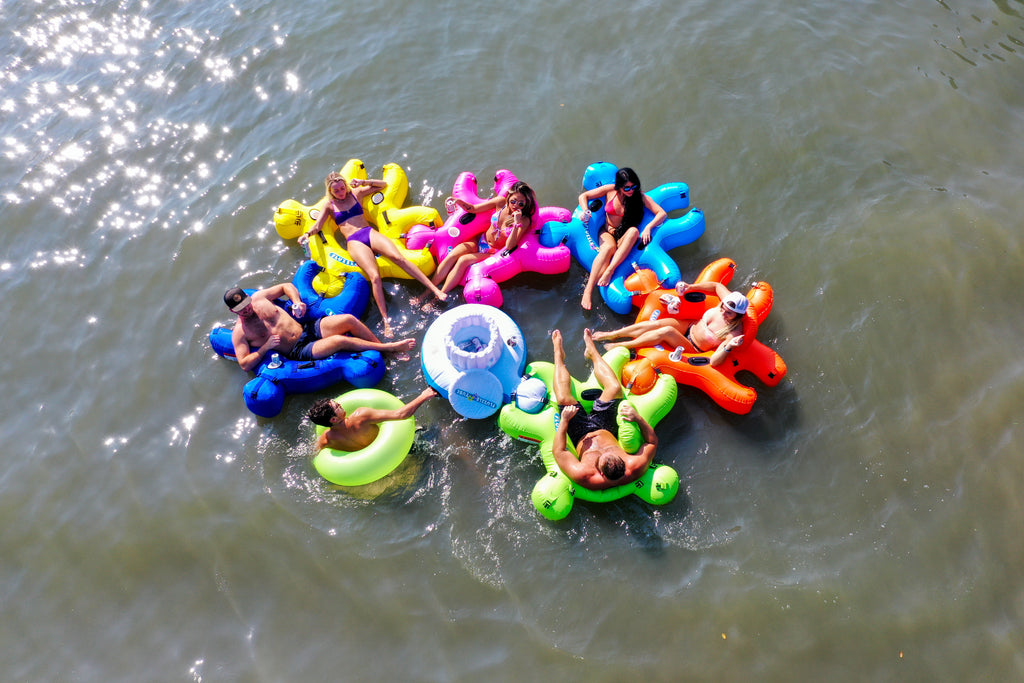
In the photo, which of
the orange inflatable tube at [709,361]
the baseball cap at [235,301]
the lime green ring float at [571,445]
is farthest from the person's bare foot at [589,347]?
the baseball cap at [235,301]

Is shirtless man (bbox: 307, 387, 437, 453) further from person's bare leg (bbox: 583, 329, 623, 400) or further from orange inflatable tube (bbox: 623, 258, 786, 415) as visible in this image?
orange inflatable tube (bbox: 623, 258, 786, 415)

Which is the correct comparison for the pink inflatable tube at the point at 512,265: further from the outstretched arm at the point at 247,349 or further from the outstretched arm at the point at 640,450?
the outstretched arm at the point at 247,349

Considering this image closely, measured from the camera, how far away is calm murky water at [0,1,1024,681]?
4859 mm

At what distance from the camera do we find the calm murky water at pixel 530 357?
486cm

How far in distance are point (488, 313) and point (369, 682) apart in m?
3.54

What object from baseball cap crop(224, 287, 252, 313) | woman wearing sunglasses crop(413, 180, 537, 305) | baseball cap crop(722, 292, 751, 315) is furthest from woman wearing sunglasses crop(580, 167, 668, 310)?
baseball cap crop(224, 287, 252, 313)

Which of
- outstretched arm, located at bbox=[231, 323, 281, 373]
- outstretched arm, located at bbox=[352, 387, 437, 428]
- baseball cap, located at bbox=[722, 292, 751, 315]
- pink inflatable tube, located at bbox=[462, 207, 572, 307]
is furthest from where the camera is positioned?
pink inflatable tube, located at bbox=[462, 207, 572, 307]

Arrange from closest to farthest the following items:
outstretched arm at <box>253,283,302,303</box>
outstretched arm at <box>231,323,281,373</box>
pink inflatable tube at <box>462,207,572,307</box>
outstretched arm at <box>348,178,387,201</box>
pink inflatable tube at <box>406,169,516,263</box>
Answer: outstretched arm at <box>231,323,281,373</box>
outstretched arm at <box>253,283,302,303</box>
pink inflatable tube at <box>462,207,572,307</box>
pink inflatable tube at <box>406,169,516,263</box>
outstretched arm at <box>348,178,387,201</box>

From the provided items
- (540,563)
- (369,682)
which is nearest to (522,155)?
(540,563)

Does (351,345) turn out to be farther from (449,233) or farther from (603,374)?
(603,374)

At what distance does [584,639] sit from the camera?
475 centimetres

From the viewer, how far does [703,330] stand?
5.88 m

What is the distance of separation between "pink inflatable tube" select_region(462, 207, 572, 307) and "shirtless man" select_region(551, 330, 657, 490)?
1.27 meters

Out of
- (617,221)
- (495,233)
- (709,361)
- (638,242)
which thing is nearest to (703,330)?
(709,361)
